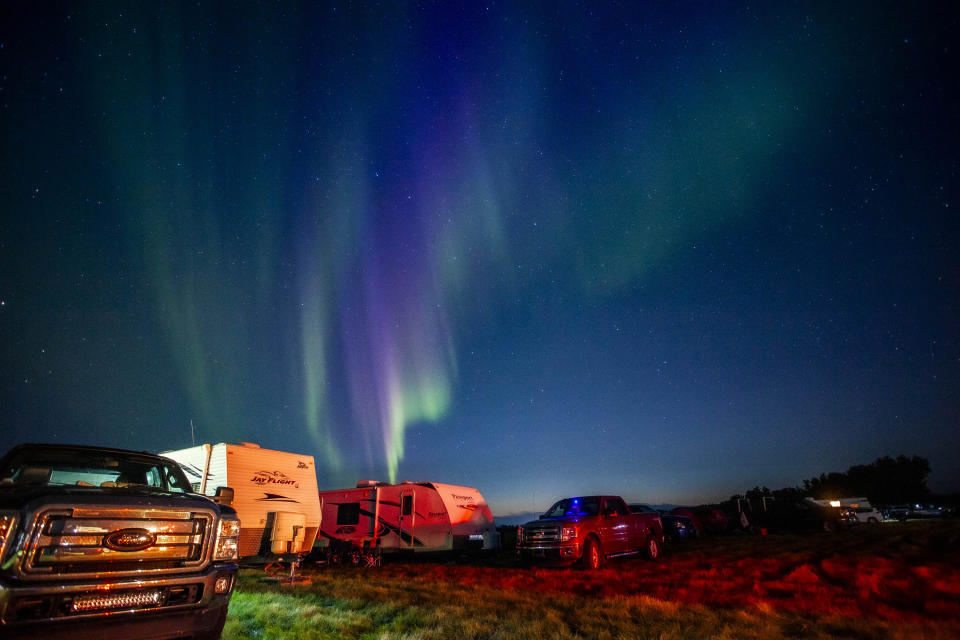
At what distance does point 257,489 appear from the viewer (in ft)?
39.0

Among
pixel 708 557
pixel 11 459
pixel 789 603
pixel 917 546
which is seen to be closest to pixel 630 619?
pixel 789 603

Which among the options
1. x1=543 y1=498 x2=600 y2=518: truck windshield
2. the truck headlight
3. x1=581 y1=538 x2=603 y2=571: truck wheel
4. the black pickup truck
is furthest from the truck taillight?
x1=543 y1=498 x2=600 y2=518: truck windshield

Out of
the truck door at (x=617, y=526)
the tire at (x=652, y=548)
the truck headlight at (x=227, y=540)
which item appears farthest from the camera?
the tire at (x=652, y=548)

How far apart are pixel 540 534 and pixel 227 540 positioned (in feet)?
30.0

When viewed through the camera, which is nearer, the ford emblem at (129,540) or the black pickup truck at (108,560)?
the black pickup truck at (108,560)

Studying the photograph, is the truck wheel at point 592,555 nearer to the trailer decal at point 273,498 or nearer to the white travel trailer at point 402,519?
the white travel trailer at point 402,519

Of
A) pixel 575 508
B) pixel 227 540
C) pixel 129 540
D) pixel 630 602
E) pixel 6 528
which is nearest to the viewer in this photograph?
pixel 6 528

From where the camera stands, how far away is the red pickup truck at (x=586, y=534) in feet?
39.1

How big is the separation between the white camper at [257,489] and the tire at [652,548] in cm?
948

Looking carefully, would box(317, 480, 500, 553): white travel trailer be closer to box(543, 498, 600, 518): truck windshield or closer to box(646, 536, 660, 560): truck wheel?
box(543, 498, 600, 518): truck windshield

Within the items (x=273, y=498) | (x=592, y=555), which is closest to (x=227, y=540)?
(x=273, y=498)

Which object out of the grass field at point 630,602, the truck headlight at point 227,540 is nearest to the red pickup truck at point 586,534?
the grass field at point 630,602

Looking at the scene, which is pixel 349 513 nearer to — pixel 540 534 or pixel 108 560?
pixel 540 534

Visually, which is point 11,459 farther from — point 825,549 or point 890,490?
point 890,490
